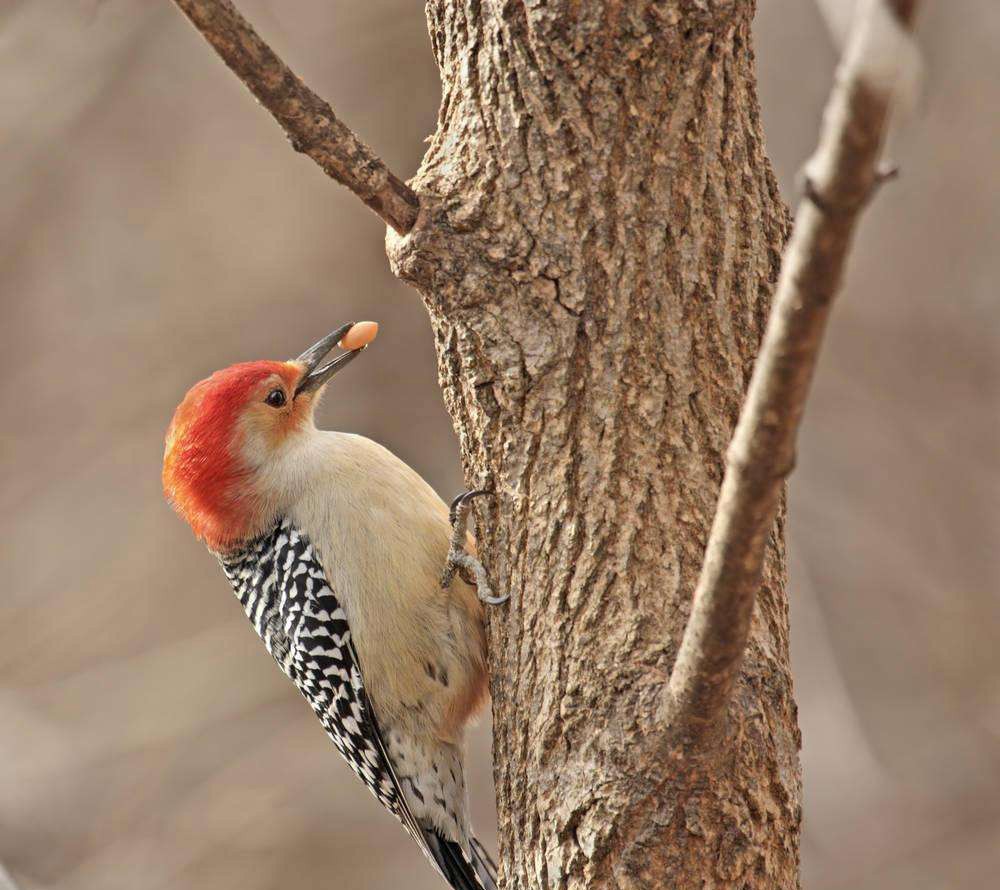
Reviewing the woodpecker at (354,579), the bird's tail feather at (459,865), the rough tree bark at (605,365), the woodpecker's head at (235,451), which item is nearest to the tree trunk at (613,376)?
the rough tree bark at (605,365)

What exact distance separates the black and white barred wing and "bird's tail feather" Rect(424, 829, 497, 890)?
0.03 meters

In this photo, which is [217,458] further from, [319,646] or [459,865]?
[459,865]

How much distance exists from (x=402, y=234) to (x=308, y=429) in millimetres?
1608

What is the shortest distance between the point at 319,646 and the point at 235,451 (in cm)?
70

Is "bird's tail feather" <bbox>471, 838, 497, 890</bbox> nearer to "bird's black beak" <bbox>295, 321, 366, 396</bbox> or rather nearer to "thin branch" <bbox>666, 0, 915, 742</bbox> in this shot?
"bird's black beak" <bbox>295, 321, 366, 396</bbox>

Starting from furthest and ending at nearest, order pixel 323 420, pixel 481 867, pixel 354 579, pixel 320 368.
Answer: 1. pixel 323 420
2. pixel 320 368
3. pixel 481 867
4. pixel 354 579

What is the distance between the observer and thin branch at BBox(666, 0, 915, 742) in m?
1.40

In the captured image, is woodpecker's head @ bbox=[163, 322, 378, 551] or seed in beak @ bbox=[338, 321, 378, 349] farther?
seed in beak @ bbox=[338, 321, 378, 349]

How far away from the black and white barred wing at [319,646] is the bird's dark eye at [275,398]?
441mm

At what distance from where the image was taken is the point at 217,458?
4.07 m

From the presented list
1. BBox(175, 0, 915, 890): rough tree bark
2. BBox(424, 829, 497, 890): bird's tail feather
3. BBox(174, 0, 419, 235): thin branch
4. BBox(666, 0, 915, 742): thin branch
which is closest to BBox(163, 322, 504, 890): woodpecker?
BBox(424, 829, 497, 890): bird's tail feather

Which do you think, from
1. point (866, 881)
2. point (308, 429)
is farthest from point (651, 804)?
point (866, 881)

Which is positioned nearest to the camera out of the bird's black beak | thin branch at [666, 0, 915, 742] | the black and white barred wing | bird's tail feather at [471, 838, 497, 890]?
thin branch at [666, 0, 915, 742]

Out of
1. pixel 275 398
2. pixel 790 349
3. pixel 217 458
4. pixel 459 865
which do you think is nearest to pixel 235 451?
pixel 217 458
